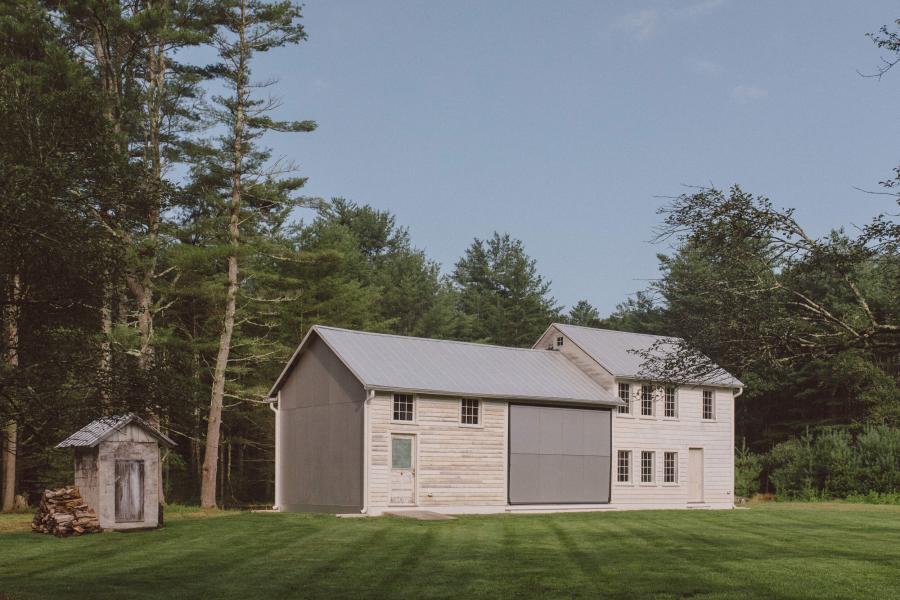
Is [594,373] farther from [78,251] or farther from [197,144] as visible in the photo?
[78,251]

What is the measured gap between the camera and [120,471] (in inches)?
891

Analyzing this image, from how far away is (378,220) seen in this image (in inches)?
2472

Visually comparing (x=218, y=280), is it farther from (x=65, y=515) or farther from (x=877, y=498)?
(x=877, y=498)

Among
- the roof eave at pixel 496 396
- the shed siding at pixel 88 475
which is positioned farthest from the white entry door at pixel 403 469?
the shed siding at pixel 88 475

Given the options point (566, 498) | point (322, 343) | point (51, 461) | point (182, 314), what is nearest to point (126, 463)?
point (322, 343)

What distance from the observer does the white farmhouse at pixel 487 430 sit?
2925 centimetres

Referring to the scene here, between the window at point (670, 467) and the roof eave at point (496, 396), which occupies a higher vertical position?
the roof eave at point (496, 396)

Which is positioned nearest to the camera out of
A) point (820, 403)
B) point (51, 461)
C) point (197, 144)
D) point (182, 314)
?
point (51, 461)

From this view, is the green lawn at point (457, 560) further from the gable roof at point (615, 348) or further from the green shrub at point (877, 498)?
the green shrub at point (877, 498)

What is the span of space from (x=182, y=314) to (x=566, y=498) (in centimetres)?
2055

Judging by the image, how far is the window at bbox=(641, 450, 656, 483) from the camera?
1379 inches

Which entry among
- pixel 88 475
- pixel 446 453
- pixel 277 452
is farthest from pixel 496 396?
Result: pixel 88 475

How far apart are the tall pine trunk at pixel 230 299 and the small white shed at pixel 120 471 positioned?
10.6 meters

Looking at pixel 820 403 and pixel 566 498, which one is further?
pixel 820 403
